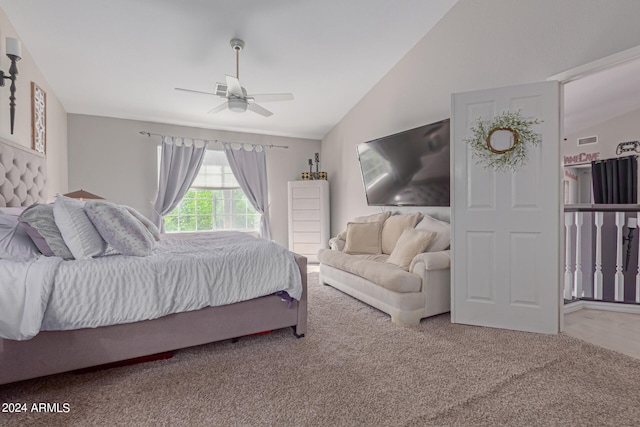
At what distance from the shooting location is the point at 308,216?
557cm

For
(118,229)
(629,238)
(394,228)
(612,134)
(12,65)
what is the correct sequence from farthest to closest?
(612,134), (394,228), (629,238), (12,65), (118,229)

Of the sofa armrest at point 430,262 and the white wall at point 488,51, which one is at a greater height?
the white wall at point 488,51

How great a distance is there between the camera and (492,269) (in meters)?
2.62

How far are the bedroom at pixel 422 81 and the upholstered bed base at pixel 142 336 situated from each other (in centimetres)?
100

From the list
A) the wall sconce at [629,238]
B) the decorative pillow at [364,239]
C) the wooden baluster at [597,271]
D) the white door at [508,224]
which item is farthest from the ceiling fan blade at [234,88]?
the wall sconce at [629,238]

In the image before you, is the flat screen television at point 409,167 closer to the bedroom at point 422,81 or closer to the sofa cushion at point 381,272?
the bedroom at point 422,81

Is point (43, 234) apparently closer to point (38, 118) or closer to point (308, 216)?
point (38, 118)

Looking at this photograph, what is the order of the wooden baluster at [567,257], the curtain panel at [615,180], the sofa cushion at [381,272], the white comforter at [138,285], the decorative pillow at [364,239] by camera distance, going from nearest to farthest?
the white comforter at [138,285] → the sofa cushion at [381,272] → the wooden baluster at [567,257] → the decorative pillow at [364,239] → the curtain panel at [615,180]

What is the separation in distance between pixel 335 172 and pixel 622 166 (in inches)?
173

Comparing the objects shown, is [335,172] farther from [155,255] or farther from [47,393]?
[47,393]

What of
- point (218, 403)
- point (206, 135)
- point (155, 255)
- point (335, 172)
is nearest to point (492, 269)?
point (218, 403)

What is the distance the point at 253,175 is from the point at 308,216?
1.27 meters

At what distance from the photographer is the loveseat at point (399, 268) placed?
8.64 feet

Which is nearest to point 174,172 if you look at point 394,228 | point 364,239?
point 364,239
